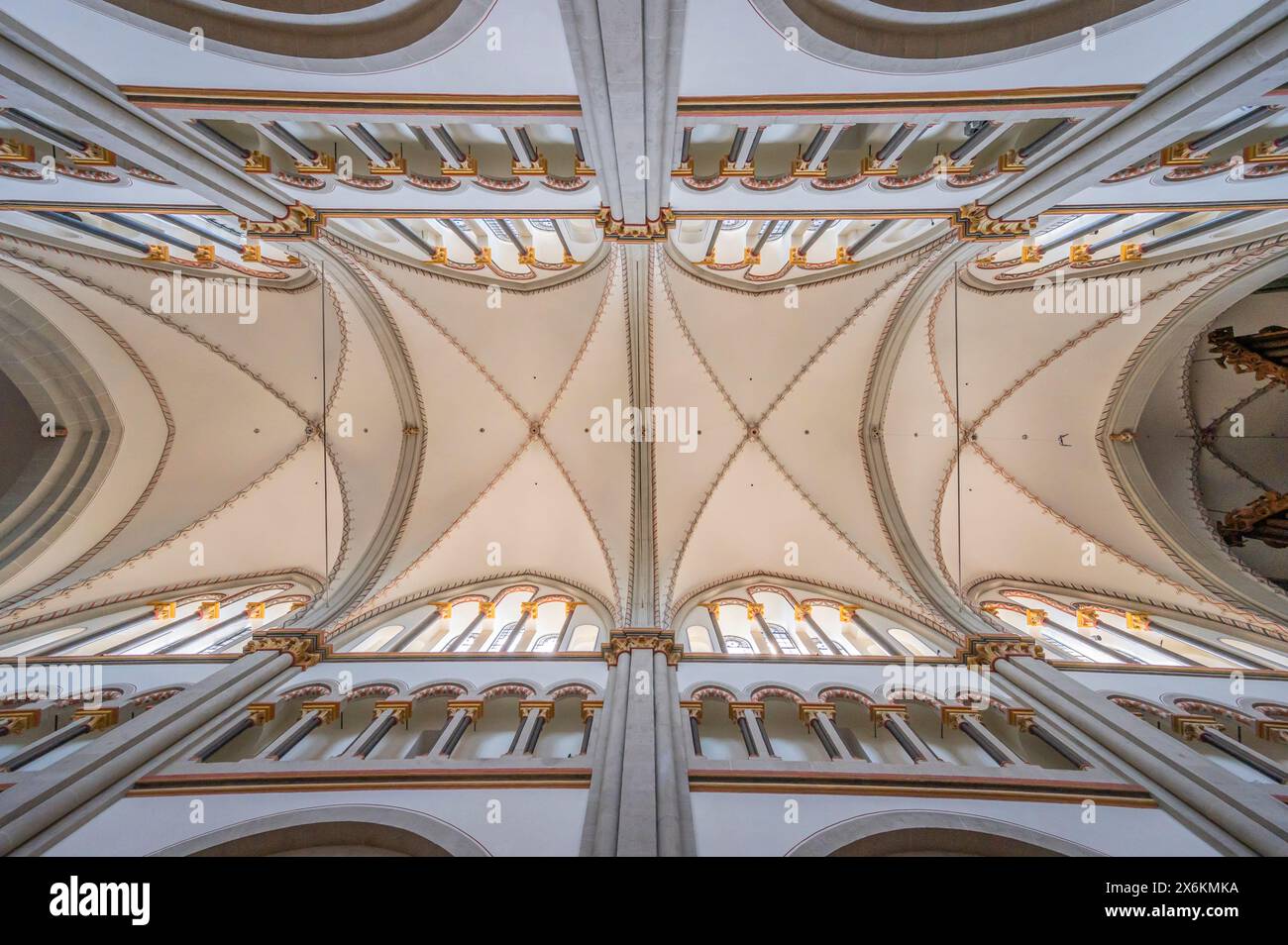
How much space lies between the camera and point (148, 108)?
18.0ft

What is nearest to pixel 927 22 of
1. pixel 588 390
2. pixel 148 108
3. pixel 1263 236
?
pixel 1263 236

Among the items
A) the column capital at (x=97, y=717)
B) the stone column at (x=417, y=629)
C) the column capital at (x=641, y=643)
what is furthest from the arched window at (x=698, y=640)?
the column capital at (x=97, y=717)

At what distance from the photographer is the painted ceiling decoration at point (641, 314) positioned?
5.08 metres

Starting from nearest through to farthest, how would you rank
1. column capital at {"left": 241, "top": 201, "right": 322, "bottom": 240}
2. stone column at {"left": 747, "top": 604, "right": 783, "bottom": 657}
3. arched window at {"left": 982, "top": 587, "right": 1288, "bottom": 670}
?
column capital at {"left": 241, "top": 201, "right": 322, "bottom": 240}
arched window at {"left": 982, "top": 587, "right": 1288, "bottom": 670}
stone column at {"left": 747, "top": 604, "right": 783, "bottom": 657}

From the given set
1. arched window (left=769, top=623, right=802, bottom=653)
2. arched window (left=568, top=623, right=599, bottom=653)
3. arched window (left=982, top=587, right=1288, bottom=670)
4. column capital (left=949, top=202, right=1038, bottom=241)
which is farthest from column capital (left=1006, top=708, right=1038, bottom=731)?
arched window (left=568, top=623, right=599, bottom=653)

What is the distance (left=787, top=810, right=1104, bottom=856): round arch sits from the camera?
539 centimetres

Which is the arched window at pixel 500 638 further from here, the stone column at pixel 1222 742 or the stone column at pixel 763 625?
the stone column at pixel 1222 742

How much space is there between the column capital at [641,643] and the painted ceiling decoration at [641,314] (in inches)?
53.2

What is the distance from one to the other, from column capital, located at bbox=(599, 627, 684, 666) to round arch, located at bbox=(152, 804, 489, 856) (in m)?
3.81

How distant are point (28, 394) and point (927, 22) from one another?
15460mm

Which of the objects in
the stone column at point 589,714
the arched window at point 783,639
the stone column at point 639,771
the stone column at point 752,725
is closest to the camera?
the stone column at point 639,771

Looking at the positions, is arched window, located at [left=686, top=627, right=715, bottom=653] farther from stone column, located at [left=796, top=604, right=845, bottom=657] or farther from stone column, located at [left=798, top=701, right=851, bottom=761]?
stone column, located at [left=798, top=701, right=851, bottom=761]

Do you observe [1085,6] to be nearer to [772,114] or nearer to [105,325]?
[772,114]

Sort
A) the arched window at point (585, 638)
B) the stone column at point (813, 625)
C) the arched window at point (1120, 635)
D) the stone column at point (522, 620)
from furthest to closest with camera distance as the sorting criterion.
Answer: the arched window at point (585, 638), the stone column at point (522, 620), the stone column at point (813, 625), the arched window at point (1120, 635)
